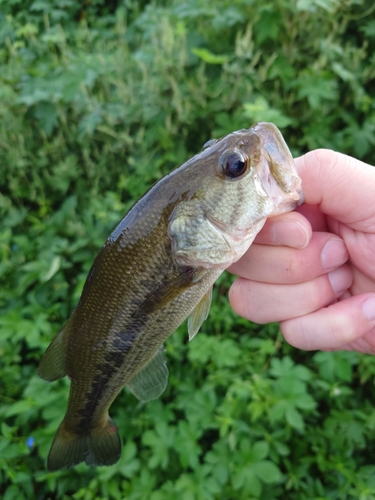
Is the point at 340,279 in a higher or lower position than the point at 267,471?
higher

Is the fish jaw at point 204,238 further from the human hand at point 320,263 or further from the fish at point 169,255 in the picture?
the human hand at point 320,263

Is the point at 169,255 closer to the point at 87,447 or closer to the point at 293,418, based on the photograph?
the point at 87,447

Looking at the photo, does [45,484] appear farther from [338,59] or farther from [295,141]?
[338,59]

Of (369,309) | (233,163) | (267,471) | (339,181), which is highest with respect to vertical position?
(233,163)

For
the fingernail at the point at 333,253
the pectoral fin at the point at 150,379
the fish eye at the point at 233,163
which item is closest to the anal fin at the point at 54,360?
the pectoral fin at the point at 150,379

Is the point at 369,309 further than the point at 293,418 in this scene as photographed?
No

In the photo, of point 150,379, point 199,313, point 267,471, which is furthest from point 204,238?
point 267,471

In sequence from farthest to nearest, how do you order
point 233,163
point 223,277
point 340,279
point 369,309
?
point 223,277, point 340,279, point 369,309, point 233,163

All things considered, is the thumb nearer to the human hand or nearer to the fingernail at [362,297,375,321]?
the human hand
